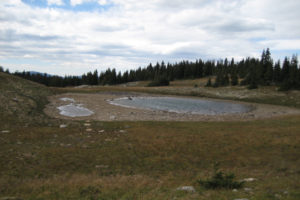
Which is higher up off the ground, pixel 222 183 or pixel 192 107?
pixel 222 183

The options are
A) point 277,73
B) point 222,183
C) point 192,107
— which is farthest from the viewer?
point 277,73

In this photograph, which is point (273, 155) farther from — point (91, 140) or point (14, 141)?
point (14, 141)

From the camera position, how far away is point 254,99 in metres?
67.7

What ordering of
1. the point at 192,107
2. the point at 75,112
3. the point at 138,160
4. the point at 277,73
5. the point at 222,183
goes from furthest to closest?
the point at 277,73
the point at 192,107
the point at 75,112
the point at 138,160
the point at 222,183

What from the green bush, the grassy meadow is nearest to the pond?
the grassy meadow

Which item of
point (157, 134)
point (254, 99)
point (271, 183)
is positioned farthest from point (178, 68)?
point (271, 183)

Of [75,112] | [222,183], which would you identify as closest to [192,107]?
[75,112]

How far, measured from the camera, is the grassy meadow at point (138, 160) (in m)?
9.77

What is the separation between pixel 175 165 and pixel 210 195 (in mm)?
6185

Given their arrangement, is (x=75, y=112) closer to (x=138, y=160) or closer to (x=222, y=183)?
(x=138, y=160)

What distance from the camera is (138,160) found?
15.6 m

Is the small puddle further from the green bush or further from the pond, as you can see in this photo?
the green bush

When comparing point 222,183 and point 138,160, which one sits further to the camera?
point 138,160

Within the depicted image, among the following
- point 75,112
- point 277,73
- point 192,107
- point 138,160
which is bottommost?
point 138,160
